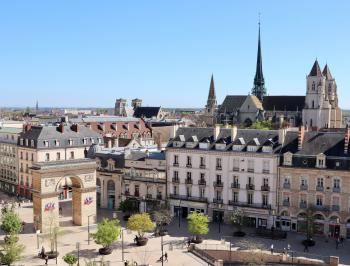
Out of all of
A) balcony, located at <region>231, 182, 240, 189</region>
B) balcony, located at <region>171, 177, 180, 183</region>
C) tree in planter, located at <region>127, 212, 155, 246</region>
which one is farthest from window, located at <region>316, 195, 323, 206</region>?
tree in planter, located at <region>127, 212, 155, 246</region>

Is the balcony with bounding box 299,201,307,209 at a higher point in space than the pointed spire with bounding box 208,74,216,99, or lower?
lower

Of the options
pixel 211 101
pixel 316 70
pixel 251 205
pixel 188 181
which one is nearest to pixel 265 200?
pixel 251 205

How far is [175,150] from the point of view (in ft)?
218

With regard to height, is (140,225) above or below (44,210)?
below

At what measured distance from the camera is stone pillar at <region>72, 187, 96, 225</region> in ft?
203

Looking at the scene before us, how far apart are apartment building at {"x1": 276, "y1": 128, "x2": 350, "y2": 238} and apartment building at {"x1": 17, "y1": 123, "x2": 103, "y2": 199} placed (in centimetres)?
3959

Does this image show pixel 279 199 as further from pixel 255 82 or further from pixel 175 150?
pixel 255 82

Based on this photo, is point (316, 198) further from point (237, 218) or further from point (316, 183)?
point (237, 218)

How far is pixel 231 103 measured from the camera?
17038 centimetres

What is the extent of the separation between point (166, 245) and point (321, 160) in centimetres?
2157

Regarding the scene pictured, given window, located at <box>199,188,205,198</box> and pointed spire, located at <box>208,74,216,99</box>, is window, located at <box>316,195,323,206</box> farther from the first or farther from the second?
pointed spire, located at <box>208,74,216,99</box>

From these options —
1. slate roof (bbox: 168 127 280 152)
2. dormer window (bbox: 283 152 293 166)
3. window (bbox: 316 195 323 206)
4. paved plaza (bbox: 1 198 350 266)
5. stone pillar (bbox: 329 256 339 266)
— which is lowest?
paved plaza (bbox: 1 198 350 266)

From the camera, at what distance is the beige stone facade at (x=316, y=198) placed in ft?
185

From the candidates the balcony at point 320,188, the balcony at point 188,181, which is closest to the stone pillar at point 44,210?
the balcony at point 188,181
